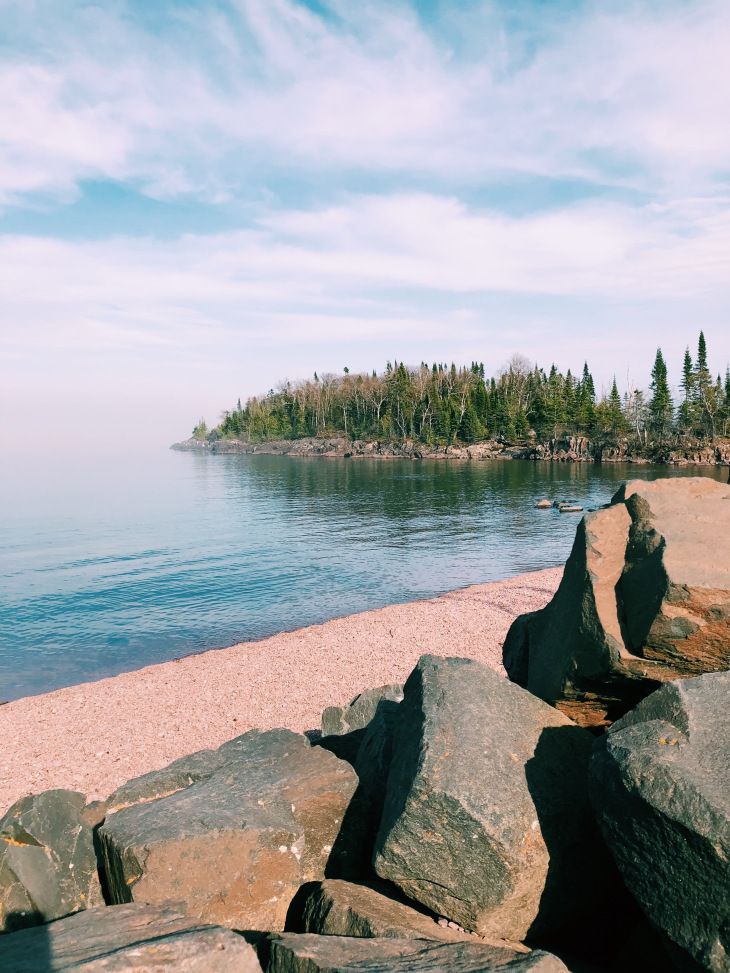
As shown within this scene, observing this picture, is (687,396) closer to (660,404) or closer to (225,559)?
(660,404)

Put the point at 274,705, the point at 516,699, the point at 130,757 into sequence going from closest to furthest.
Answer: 1. the point at 516,699
2. the point at 130,757
3. the point at 274,705

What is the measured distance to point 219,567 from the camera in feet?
131

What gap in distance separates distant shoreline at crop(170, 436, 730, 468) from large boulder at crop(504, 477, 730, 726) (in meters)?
125

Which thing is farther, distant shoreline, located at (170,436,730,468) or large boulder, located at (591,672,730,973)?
distant shoreline, located at (170,436,730,468)

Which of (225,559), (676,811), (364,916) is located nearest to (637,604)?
(676,811)

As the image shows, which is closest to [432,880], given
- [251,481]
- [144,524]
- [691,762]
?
[691,762]

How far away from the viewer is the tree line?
439 ft

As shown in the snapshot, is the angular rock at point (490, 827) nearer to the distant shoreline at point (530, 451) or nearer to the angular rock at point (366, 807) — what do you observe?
the angular rock at point (366, 807)

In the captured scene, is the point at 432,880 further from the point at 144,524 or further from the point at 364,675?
the point at 144,524

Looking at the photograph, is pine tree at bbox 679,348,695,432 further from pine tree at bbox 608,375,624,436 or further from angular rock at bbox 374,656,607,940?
angular rock at bbox 374,656,607,940

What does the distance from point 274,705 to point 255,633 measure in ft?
31.2

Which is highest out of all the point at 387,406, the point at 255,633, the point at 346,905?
the point at 387,406

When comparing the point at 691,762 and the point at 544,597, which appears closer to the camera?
the point at 691,762

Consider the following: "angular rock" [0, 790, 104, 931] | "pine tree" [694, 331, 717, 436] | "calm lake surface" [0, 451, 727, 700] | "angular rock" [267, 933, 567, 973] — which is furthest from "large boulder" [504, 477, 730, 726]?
"pine tree" [694, 331, 717, 436]
